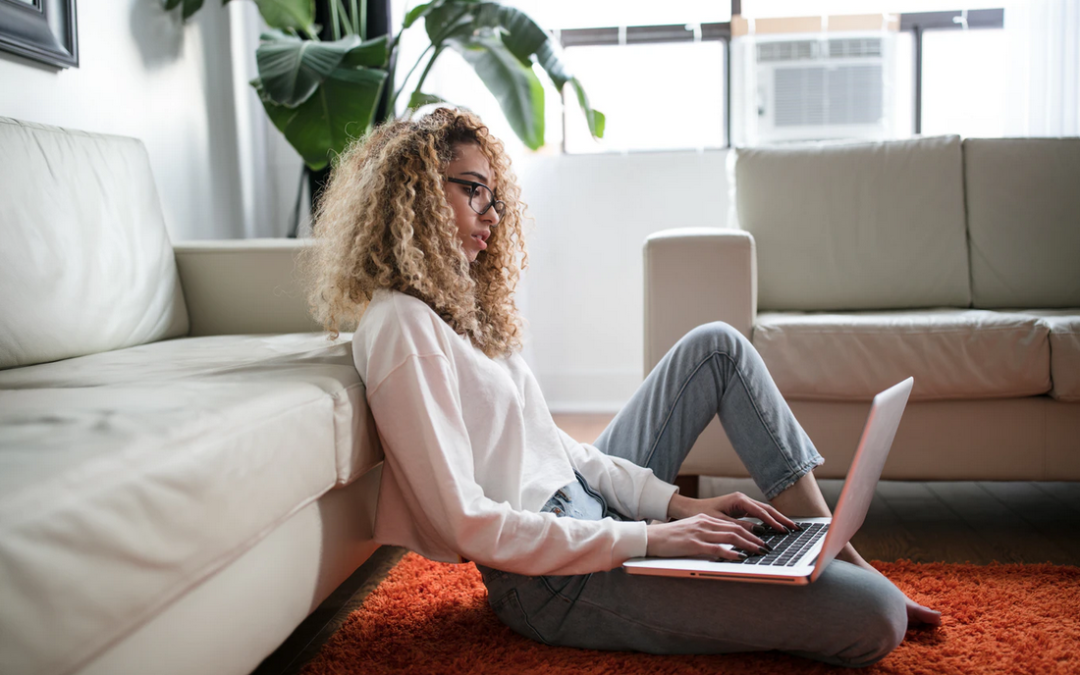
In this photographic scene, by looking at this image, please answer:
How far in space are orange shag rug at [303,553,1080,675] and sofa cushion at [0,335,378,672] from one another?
0.30 metres

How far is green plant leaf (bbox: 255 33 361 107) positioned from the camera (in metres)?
2.25

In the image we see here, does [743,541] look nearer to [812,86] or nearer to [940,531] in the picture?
[940,531]

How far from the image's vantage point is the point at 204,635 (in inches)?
31.3

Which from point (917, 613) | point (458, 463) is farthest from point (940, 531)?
point (458, 463)

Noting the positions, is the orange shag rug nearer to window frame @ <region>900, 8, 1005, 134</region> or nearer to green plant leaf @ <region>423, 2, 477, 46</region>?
green plant leaf @ <region>423, 2, 477, 46</region>

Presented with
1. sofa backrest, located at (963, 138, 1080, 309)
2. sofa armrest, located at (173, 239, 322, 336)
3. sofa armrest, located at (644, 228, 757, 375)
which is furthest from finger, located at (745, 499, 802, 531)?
sofa backrest, located at (963, 138, 1080, 309)

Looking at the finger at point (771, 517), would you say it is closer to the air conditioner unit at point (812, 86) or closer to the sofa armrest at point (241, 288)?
the sofa armrest at point (241, 288)

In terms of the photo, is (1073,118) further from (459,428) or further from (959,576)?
(459,428)

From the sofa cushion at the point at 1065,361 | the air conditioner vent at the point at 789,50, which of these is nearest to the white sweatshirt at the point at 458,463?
the sofa cushion at the point at 1065,361

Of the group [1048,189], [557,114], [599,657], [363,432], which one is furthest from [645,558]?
[557,114]

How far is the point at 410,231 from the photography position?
1093 mm

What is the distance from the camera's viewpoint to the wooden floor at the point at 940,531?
1350 mm

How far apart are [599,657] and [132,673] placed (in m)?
0.62

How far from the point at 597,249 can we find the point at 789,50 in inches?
41.5
